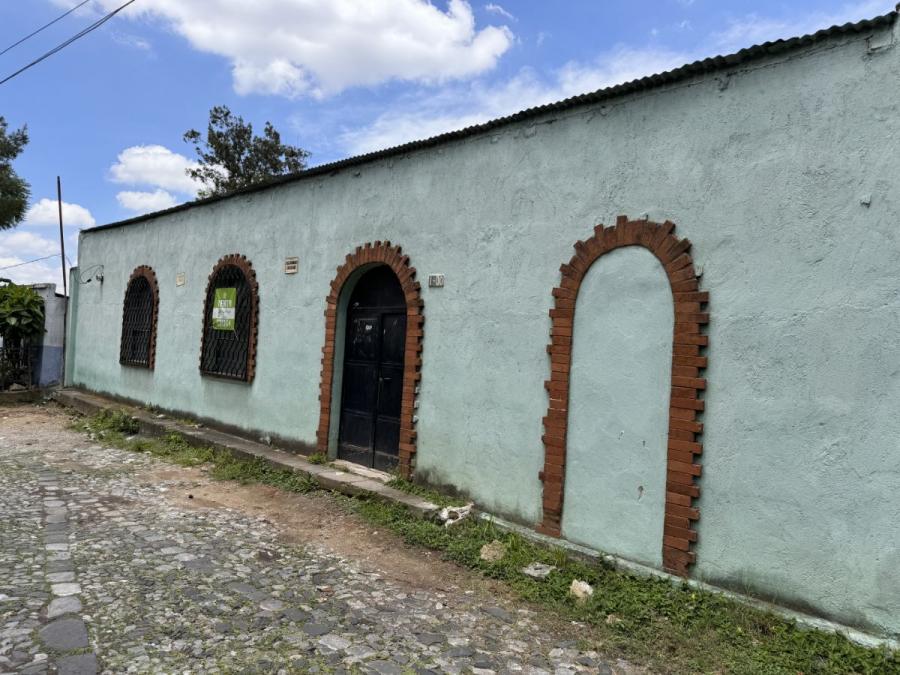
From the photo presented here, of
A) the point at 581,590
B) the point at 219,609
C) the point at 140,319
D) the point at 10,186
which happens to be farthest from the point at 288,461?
the point at 10,186

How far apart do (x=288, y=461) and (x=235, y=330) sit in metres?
2.51

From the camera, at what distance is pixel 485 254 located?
17.5ft

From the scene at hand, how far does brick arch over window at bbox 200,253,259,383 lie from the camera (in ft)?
26.3

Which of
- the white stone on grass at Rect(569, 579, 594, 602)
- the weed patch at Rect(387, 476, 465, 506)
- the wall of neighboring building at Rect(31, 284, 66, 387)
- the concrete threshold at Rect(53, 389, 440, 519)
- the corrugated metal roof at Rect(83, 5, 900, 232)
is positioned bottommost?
the white stone on grass at Rect(569, 579, 594, 602)

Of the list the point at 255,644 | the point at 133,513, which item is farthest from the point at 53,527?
the point at 255,644

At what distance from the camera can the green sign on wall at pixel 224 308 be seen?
27.9ft

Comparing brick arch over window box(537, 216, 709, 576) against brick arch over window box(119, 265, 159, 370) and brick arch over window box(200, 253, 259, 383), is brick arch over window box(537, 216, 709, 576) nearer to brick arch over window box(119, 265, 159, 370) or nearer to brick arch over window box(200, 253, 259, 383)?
brick arch over window box(200, 253, 259, 383)

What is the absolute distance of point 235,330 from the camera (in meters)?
8.41

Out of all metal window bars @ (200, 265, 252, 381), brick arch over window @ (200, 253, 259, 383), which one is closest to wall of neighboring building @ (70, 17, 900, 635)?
brick arch over window @ (200, 253, 259, 383)

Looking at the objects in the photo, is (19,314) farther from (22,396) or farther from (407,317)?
(407,317)

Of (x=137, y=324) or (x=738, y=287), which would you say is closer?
(x=738, y=287)

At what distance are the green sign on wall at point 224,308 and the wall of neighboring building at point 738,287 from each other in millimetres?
3162

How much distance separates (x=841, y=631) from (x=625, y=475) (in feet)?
4.79

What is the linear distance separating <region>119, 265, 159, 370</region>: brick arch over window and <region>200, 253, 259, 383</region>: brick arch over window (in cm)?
178
